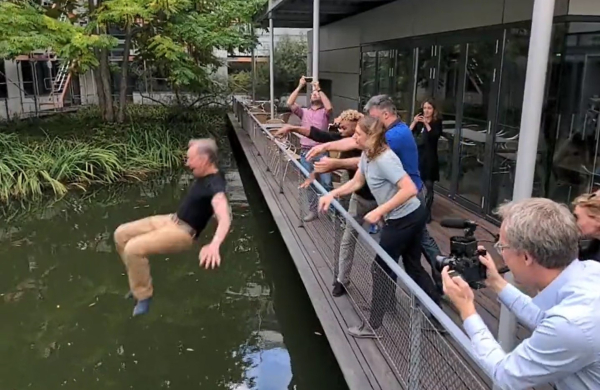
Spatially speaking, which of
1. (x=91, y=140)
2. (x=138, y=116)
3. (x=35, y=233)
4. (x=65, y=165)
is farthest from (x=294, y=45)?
A: (x=35, y=233)

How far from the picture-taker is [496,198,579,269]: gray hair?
1.49 m

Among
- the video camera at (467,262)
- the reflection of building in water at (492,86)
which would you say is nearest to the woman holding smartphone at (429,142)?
the reflection of building in water at (492,86)

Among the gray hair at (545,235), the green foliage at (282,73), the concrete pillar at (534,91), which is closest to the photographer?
the gray hair at (545,235)

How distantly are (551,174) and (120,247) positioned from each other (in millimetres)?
3937

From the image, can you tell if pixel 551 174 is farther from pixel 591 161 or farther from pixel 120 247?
pixel 120 247

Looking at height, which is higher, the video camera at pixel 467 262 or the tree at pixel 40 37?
the tree at pixel 40 37

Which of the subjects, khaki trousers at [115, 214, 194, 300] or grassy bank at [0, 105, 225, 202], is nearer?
khaki trousers at [115, 214, 194, 300]

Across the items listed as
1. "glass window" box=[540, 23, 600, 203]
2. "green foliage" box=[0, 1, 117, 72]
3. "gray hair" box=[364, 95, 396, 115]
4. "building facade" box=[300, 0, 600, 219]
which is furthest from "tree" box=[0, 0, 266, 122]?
"gray hair" box=[364, 95, 396, 115]

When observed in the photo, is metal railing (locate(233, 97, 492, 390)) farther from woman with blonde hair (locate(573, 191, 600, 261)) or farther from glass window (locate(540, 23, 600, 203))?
glass window (locate(540, 23, 600, 203))

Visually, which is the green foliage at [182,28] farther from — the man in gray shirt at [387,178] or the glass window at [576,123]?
the man in gray shirt at [387,178]

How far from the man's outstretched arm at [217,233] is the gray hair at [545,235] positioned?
6.65 ft

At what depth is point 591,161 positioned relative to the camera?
4.80 m

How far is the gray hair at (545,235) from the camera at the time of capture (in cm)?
149

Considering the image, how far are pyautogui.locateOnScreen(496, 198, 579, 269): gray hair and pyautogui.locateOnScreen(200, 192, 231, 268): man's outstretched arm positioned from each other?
203cm
